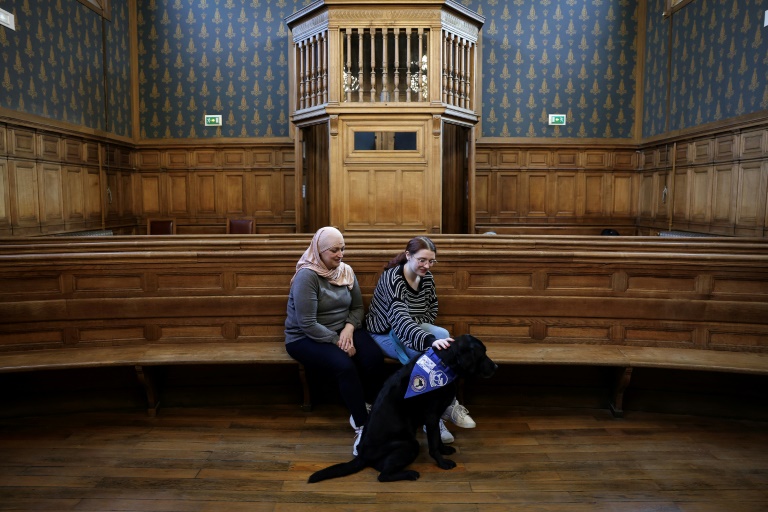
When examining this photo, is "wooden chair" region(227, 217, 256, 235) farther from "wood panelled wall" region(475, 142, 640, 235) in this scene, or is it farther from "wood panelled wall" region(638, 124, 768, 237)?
"wood panelled wall" region(638, 124, 768, 237)

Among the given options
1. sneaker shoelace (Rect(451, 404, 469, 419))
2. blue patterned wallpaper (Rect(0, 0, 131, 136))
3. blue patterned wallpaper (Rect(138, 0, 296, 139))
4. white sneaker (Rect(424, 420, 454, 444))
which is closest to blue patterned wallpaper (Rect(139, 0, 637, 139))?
blue patterned wallpaper (Rect(138, 0, 296, 139))

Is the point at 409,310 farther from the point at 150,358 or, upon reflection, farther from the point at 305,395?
the point at 150,358

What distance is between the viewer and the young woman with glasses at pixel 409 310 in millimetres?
3203

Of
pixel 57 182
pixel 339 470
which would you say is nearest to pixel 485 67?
pixel 57 182

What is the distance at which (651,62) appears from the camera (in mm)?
8789

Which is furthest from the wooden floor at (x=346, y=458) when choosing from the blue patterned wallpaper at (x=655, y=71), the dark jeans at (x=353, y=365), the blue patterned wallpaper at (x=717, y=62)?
the blue patterned wallpaper at (x=655, y=71)

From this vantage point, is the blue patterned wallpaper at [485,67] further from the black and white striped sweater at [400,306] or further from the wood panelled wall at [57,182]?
the black and white striped sweater at [400,306]

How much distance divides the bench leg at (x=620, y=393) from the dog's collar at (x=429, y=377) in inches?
51.6

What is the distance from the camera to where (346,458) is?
3045 mm

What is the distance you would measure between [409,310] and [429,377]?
0.67 meters

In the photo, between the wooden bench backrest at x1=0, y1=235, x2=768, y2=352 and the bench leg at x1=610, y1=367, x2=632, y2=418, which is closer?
the bench leg at x1=610, y1=367, x2=632, y2=418

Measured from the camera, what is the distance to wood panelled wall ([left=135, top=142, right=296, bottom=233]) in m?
9.16

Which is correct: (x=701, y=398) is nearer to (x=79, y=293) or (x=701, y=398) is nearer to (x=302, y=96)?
(x=79, y=293)

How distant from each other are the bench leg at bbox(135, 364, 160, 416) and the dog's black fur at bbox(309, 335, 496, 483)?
1.34 meters
